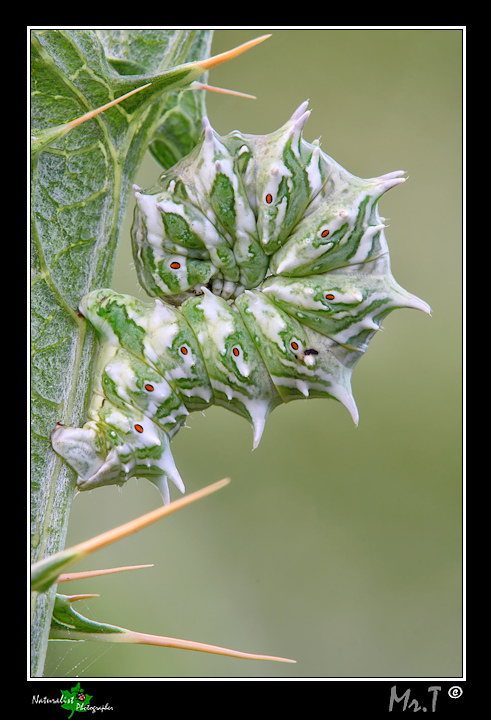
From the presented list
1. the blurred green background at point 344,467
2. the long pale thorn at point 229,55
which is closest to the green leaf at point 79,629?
the long pale thorn at point 229,55

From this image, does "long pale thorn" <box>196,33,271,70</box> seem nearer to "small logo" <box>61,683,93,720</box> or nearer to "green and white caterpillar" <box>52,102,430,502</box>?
"green and white caterpillar" <box>52,102,430,502</box>

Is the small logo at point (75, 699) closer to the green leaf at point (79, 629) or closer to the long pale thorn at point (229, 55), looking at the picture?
the green leaf at point (79, 629)

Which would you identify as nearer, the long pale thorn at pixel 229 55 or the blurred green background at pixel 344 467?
the long pale thorn at pixel 229 55

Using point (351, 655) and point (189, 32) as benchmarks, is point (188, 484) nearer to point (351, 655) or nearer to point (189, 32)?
point (351, 655)

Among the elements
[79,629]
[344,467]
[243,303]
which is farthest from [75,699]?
[344,467]

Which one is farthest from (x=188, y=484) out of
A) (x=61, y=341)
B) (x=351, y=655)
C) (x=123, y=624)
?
(x=61, y=341)

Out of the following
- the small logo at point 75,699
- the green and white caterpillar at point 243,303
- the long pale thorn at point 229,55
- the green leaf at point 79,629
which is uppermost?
the long pale thorn at point 229,55

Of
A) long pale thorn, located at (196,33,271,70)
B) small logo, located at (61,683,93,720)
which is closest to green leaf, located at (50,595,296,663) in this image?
small logo, located at (61,683,93,720)
